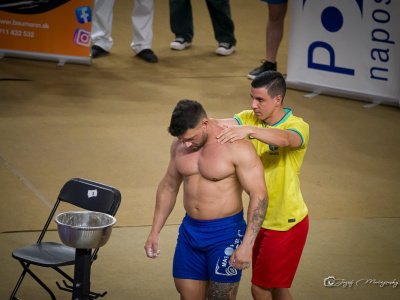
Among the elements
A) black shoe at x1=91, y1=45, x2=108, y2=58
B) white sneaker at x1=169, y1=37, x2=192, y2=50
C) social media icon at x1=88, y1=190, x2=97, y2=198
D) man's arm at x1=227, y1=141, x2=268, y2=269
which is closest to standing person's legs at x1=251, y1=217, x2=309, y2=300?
man's arm at x1=227, y1=141, x2=268, y2=269

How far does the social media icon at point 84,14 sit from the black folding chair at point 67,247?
5.64 m

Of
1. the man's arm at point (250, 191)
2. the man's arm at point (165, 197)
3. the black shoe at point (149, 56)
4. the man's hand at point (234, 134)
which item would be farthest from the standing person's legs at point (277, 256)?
the black shoe at point (149, 56)

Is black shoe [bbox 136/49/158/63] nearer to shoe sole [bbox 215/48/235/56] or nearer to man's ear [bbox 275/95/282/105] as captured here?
shoe sole [bbox 215/48/235/56]

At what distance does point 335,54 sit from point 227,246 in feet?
20.3

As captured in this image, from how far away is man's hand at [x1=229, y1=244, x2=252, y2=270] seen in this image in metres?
5.15

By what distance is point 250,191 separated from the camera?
17.0ft

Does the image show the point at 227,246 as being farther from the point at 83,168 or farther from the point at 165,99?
the point at 165,99

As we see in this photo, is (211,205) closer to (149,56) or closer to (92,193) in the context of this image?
(92,193)

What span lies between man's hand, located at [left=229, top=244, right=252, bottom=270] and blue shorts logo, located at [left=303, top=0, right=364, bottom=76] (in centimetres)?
623

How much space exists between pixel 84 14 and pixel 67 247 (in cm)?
605

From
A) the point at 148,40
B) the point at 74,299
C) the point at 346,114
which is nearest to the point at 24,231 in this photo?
the point at 74,299

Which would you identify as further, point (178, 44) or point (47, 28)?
point (178, 44)

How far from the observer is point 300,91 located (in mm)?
11531

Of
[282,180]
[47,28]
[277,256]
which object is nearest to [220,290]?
[277,256]
